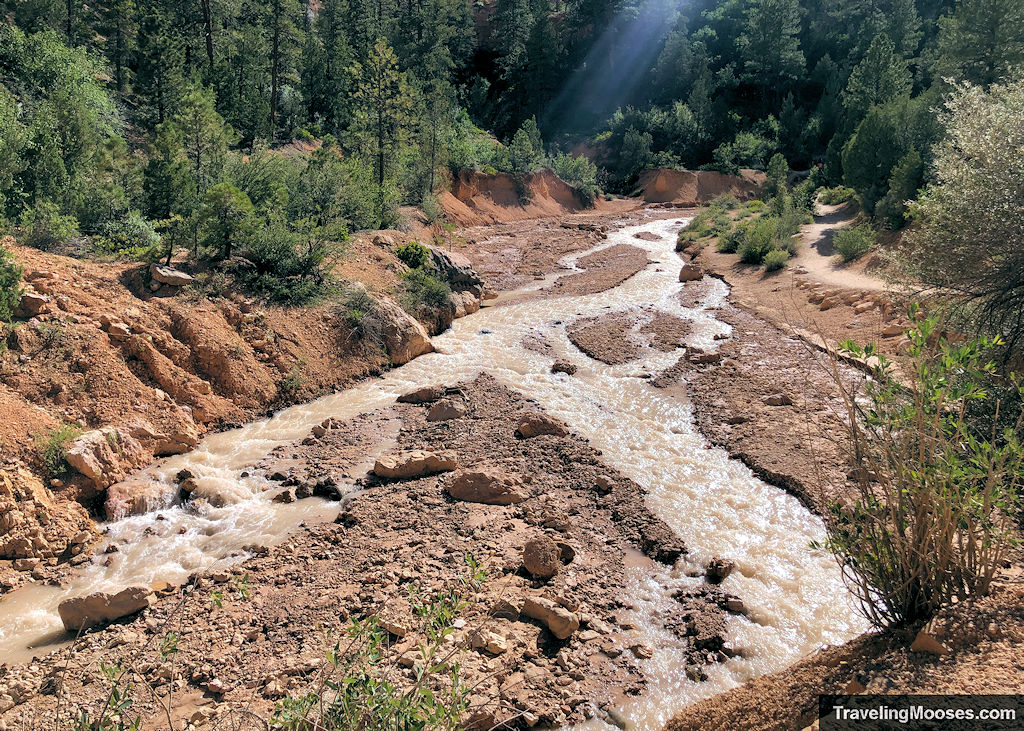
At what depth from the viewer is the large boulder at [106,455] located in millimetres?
8461

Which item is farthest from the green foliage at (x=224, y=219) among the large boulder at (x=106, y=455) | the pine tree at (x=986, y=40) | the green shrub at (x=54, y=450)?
the pine tree at (x=986, y=40)

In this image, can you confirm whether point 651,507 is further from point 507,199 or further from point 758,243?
point 507,199

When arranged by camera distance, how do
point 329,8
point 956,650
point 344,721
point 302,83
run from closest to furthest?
point 344,721, point 956,650, point 302,83, point 329,8

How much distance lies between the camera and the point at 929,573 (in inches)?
159

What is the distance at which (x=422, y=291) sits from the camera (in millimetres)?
16938

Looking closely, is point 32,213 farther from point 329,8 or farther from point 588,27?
point 588,27

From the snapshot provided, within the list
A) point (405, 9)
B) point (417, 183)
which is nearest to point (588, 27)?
point (405, 9)

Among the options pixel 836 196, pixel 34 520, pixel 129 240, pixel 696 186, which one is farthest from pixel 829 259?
pixel 696 186

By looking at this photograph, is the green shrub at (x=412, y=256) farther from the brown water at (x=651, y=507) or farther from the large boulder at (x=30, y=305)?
the large boulder at (x=30, y=305)

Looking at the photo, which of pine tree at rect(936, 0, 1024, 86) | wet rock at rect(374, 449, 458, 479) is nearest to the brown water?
wet rock at rect(374, 449, 458, 479)

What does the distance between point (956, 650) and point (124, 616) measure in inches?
308

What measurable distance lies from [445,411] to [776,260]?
17.0 meters

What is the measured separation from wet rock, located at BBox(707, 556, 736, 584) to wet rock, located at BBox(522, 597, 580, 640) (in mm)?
2071

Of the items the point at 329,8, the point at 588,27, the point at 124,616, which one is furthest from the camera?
the point at 588,27
